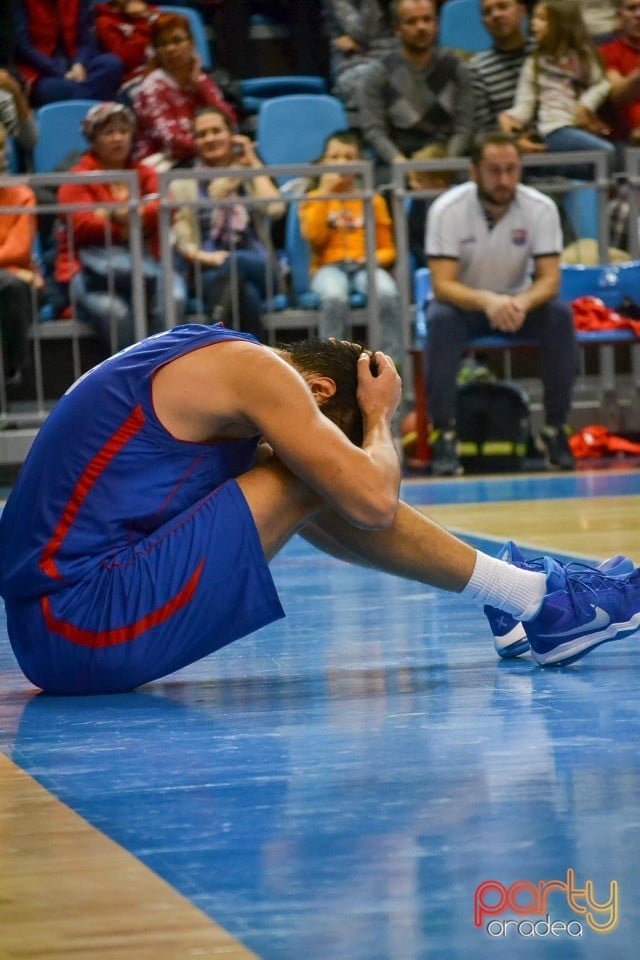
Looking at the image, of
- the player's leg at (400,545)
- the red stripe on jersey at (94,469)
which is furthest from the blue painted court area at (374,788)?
the red stripe on jersey at (94,469)

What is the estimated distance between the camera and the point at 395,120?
10.3 metres

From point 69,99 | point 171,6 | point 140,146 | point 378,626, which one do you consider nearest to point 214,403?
point 378,626

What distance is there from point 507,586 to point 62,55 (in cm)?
806

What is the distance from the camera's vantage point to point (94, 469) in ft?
10.5

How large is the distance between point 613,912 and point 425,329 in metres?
7.39

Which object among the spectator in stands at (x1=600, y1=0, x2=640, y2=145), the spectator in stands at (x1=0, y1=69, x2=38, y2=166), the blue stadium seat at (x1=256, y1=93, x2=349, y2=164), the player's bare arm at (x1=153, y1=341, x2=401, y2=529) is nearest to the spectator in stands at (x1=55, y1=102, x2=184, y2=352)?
the spectator in stands at (x1=0, y1=69, x2=38, y2=166)

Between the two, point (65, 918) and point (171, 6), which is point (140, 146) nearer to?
point (171, 6)

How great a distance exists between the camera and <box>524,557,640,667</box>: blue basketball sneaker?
11.3 ft

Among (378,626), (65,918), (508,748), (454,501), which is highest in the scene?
(65,918)

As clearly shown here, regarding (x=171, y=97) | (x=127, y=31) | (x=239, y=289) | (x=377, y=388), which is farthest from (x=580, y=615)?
(x=127, y=31)

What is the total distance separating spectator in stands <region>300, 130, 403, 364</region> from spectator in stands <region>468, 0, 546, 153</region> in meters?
1.53

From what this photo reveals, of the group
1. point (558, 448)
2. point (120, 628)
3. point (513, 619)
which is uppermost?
point (120, 628)

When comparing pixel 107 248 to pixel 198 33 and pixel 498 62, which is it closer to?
pixel 198 33

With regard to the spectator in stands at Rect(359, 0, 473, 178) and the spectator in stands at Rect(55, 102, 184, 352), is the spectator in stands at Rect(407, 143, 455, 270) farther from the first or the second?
the spectator in stands at Rect(55, 102, 184, 352)
